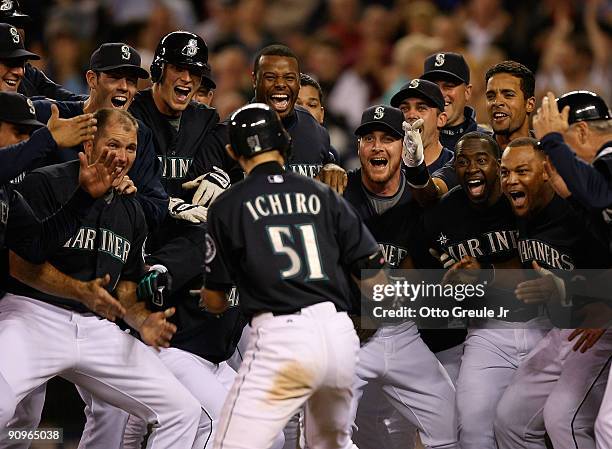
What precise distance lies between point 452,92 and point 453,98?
4 centimetres

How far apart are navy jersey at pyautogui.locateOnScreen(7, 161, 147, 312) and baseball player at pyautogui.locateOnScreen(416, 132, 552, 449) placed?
67.3 inches

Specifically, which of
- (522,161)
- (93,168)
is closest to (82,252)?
(93,168)

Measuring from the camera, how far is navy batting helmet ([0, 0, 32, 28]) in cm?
717

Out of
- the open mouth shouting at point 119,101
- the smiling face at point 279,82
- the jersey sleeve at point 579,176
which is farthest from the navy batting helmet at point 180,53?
the jersey sleeve at point 579,176

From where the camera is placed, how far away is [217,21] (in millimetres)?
11305

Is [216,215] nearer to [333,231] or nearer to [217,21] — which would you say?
[333,231]

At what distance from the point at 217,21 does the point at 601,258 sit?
6.37 metres

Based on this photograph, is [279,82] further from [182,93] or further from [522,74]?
[522,74]

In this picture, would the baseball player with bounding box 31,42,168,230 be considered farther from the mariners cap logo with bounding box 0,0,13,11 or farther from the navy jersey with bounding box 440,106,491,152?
the navy jersey with bounding box 440,106,491,152

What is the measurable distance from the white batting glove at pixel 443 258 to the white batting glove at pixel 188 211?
1.32 m

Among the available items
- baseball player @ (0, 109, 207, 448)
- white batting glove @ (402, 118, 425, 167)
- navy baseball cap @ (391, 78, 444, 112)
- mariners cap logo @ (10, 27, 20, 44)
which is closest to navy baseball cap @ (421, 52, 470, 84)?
navy baseball cap @ (391, 78, 444, 112)

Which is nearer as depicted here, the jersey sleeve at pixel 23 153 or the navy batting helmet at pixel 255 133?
the navy batting helmet at pixel 255 133

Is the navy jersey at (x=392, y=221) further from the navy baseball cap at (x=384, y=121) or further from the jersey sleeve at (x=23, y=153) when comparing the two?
the jersey sleeve at (x=23, y=153)

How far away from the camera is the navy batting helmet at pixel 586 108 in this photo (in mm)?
5871
